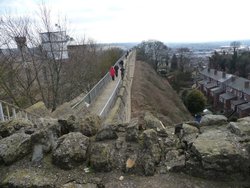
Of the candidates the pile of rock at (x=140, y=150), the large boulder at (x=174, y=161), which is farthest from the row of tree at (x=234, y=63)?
the large boulder at (x=174, y=161)

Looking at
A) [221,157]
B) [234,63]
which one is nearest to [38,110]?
[221,157]

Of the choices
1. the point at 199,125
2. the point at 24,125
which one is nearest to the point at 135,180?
the point at 199,125

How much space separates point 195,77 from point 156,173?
77.1m

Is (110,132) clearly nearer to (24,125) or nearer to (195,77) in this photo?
(24,125)

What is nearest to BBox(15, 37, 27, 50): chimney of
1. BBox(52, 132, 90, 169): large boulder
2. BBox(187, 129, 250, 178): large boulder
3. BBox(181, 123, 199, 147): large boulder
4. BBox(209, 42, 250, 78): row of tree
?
BBox(52, 132, 90, 169): large boulder

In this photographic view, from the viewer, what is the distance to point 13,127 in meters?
4.27

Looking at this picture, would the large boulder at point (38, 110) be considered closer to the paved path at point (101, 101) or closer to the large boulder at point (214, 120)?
the paved path at point (101, 101)

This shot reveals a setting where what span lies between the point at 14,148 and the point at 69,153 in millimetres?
743

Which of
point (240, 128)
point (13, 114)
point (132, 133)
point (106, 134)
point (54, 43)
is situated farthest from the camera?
point (54, 43)

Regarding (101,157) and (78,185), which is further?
(101,157)

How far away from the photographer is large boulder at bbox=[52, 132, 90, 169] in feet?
10.3

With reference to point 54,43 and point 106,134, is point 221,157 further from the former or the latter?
point 54,43

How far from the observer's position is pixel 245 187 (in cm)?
275

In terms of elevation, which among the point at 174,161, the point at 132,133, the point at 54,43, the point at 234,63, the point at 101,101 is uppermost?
the point at 54,43
